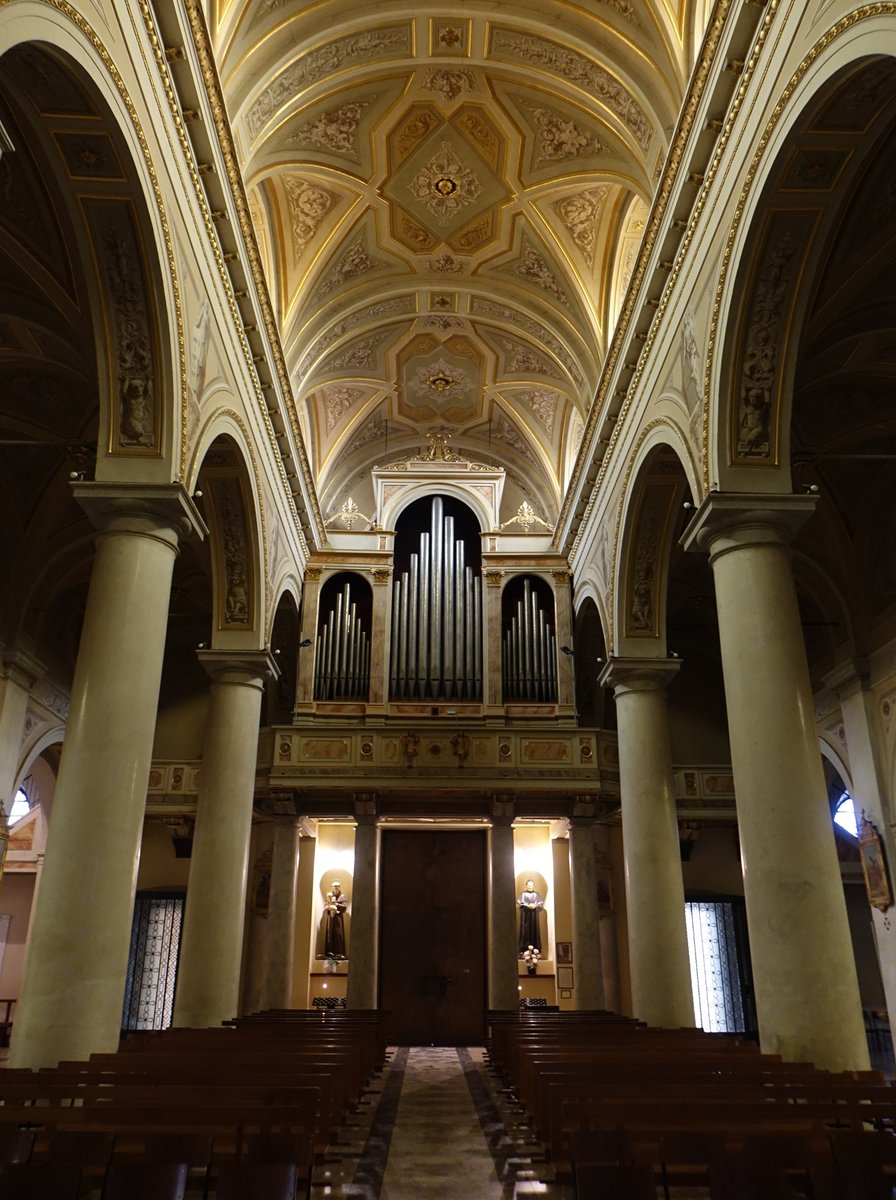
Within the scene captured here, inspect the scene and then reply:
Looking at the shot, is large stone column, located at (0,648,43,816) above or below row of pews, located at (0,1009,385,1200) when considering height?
above

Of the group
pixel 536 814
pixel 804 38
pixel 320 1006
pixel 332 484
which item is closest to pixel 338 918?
pixel 320 1006

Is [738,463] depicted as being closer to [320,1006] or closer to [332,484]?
[332,484]

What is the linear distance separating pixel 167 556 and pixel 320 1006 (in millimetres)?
12081

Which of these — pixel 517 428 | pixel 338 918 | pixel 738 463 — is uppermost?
pixel 517 428

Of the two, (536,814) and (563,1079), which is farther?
(536,814)

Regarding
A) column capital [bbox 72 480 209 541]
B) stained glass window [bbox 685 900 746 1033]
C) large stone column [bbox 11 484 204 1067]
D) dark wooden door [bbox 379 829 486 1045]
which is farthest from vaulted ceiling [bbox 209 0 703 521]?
stained glass window [bbox 685 900 746 1033]

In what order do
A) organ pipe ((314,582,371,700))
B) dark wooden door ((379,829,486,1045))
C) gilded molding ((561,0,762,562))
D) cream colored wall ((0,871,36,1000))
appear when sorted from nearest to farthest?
gilded molding ((561,0,762,562)), organ pipe ((314,582,371,700)), dark wooden door ((379,829,486,1045)), cream colored wall ((0,871,36,1000))

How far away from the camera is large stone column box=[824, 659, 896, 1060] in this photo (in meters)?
12.9

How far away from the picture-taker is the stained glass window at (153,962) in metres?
18.0

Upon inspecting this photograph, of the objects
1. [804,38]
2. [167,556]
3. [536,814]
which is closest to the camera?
[804,38]

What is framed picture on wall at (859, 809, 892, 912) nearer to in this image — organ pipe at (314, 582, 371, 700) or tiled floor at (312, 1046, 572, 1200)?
tiled floor at (312, 1046, 572, 1200)

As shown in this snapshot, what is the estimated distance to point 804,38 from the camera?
6.89 metres

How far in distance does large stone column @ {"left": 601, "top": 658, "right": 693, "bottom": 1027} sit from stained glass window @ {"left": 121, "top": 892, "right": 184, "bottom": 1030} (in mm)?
10321

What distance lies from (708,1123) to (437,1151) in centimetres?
274
